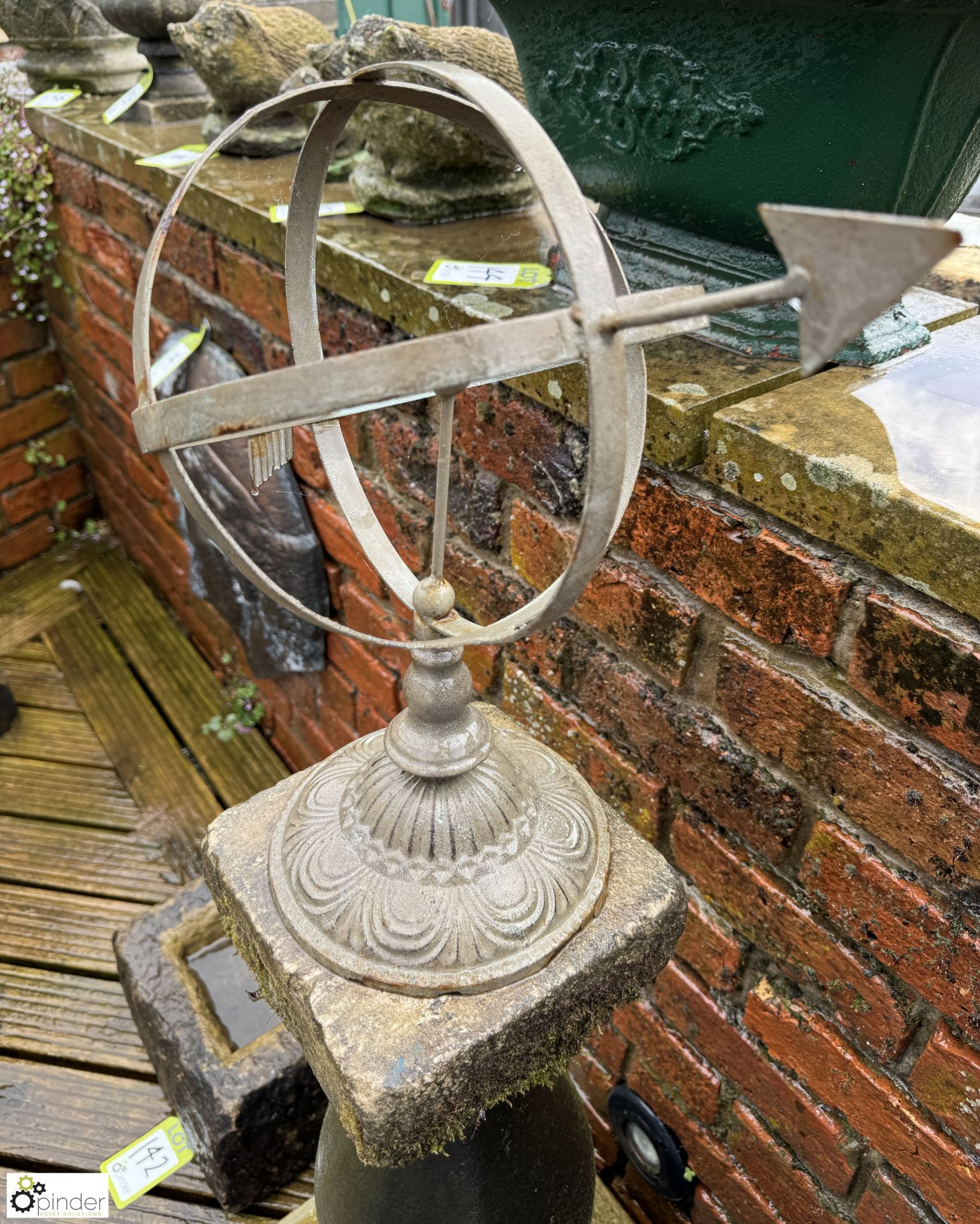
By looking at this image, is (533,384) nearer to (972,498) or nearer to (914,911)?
(972,498)

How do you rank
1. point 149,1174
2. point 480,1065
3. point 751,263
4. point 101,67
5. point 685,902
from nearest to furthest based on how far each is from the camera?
point 480,1065 → point 685,902 → point 751,263 → point 149,1174 → point 101,67

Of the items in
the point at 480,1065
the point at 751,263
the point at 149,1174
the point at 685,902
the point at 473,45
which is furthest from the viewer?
the point at 149,1174

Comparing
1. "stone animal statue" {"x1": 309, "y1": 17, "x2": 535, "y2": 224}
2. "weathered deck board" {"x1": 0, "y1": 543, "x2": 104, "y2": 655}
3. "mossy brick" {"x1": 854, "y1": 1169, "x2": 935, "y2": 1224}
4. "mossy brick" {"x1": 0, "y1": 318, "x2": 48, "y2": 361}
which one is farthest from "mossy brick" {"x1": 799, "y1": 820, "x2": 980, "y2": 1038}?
"mossy brick" {"x1": 0, "y1": 318, "x2": 48, "y2": 361}

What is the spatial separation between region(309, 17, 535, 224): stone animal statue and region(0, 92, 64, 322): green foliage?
1.17 m

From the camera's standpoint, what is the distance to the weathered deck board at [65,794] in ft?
5.95

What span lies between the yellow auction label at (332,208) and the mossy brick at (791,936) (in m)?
0.90

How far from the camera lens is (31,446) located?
8.09ft

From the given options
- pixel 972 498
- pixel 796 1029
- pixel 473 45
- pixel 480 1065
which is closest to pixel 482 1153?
pixel 480 1065

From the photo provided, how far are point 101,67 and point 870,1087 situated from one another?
98.3 inches

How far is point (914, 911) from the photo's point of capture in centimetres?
75

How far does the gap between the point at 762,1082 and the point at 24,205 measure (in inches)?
90.7

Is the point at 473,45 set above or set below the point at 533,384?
above

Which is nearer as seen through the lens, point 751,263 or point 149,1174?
point 751,263
